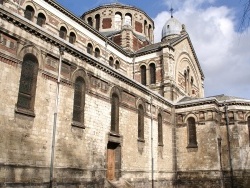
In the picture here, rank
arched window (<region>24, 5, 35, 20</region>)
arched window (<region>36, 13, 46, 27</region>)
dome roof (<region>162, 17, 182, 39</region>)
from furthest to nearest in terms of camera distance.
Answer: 1. dome roof (<region>162, 17, 182, 39</region>)
2. arched window (<region>36, 13, 46, 27</region>)
3. arched window (<region>24, 5, 35, 20</region>)

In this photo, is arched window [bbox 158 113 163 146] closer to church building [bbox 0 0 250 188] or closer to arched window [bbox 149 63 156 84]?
church building [bbox 0 0 250 188]

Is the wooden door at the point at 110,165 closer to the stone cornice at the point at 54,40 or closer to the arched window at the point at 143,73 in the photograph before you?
the stone cornice at the point at 54,40

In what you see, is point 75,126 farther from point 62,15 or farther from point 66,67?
point 62,15

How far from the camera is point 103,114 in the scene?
52.7 feet

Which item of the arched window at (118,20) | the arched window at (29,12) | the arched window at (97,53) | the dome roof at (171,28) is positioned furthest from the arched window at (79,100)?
the dome roof at (171,28)

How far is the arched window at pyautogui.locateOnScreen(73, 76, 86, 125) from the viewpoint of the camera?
14.4 m

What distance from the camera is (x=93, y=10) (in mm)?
35312

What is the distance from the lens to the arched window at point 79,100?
14406 mm

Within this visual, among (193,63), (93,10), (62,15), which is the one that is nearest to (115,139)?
(62,15)

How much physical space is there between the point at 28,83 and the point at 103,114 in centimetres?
513

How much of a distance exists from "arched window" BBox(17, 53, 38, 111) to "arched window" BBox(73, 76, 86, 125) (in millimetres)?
2646

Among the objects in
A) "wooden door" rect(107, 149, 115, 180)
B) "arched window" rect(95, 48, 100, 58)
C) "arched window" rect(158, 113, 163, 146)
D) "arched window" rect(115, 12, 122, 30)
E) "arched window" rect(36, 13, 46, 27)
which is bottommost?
"wooden door" rect(107, 149, 115, 180)

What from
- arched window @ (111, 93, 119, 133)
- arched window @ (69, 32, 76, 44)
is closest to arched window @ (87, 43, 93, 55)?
arched window @ (69, 32, 76, 44)

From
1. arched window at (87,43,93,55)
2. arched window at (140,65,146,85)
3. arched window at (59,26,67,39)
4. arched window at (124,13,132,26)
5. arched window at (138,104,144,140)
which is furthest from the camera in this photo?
arched window at (124,13,132,26)
